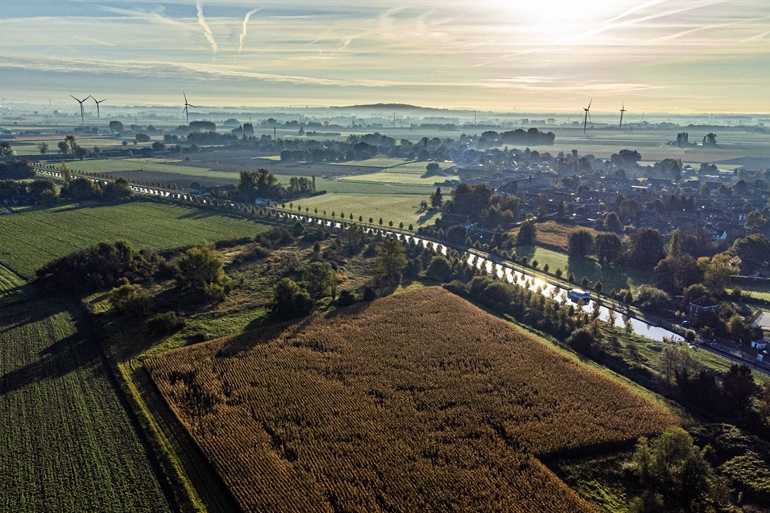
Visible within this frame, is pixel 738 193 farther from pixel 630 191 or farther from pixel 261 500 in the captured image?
pixel 261 500

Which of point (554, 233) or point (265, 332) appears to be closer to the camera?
point (265, 332)

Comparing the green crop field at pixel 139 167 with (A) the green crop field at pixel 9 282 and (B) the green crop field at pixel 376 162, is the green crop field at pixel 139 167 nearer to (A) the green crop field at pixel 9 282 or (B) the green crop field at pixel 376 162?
(B) the green crop field at pixel 376 162

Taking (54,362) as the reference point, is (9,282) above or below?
above

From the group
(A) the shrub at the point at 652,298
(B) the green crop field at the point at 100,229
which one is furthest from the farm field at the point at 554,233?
(B) the green crop field at the point at 100,229

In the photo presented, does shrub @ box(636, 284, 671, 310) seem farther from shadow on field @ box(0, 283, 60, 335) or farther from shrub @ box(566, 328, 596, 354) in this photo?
shadow on field @ box(0, 283, 60, 335)

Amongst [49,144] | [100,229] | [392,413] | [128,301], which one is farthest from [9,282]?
[49,144]

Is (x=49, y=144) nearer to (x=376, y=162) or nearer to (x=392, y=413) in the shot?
(x=376, y=162)
